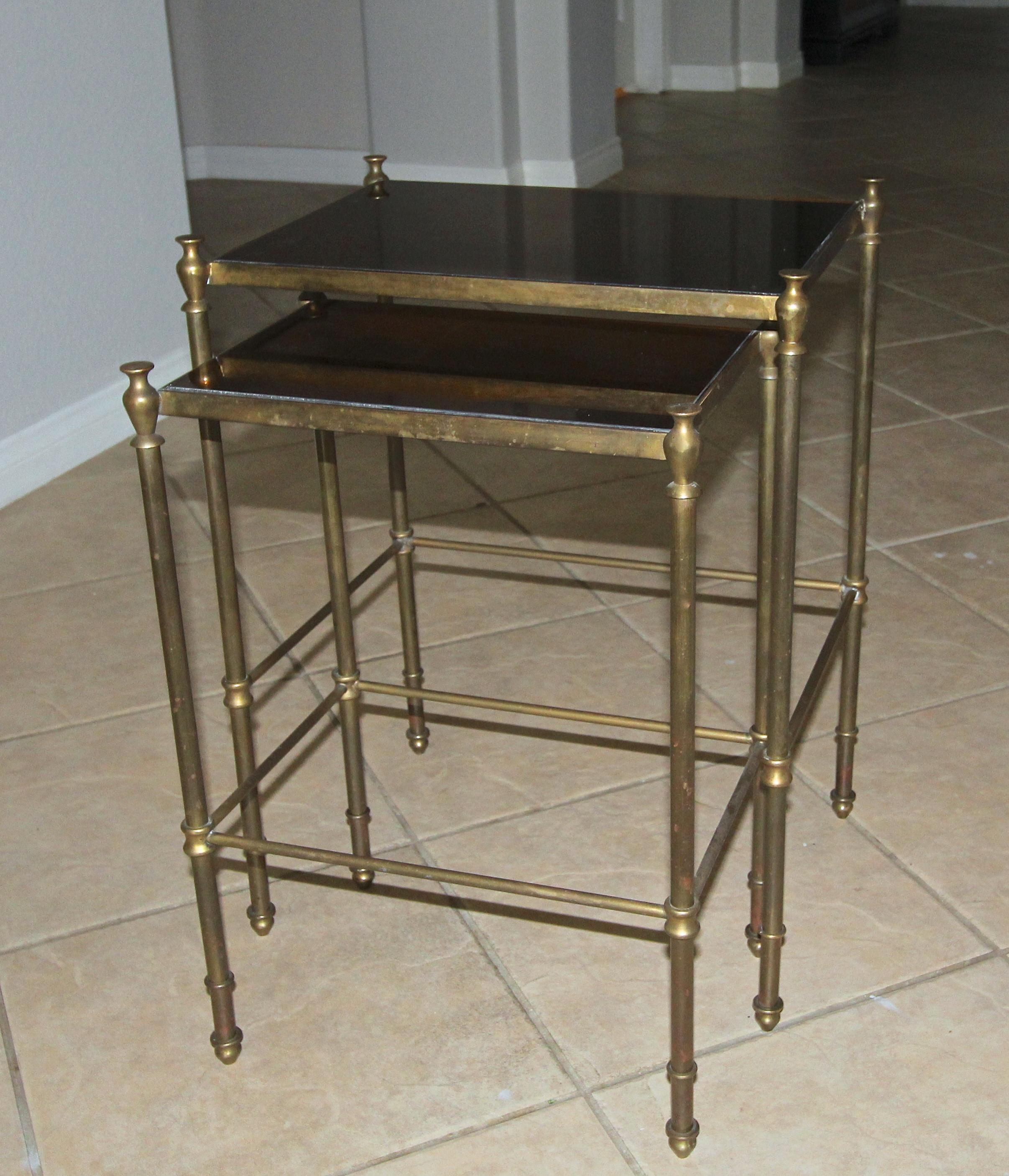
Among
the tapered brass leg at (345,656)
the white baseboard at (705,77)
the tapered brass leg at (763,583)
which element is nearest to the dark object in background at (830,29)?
the white baseboard at (705,77)

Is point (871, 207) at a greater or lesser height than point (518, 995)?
greater

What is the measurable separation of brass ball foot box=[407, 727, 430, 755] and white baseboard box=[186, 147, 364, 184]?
4.00m

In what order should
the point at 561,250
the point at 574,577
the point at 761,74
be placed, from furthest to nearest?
the point at 761,74 → the point at 574,577 → the point at 561,250

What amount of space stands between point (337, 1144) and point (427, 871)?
28 cm

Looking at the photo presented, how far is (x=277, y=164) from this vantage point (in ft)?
19.4

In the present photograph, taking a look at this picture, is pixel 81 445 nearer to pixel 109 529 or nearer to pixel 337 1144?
pixel 109 529

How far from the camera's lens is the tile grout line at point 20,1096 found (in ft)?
4.70

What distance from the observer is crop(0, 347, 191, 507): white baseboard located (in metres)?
3.05

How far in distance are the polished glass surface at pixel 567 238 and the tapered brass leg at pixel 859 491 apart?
0.05 m

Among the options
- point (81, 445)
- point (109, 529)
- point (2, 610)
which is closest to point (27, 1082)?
point (2, 610)

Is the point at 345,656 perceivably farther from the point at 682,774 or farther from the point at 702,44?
the point at 702,44

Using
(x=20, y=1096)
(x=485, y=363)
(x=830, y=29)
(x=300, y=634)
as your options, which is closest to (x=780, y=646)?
(x=485, y=363)

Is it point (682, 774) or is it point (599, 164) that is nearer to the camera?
point (682, 774)

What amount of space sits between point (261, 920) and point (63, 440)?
1758 mm
